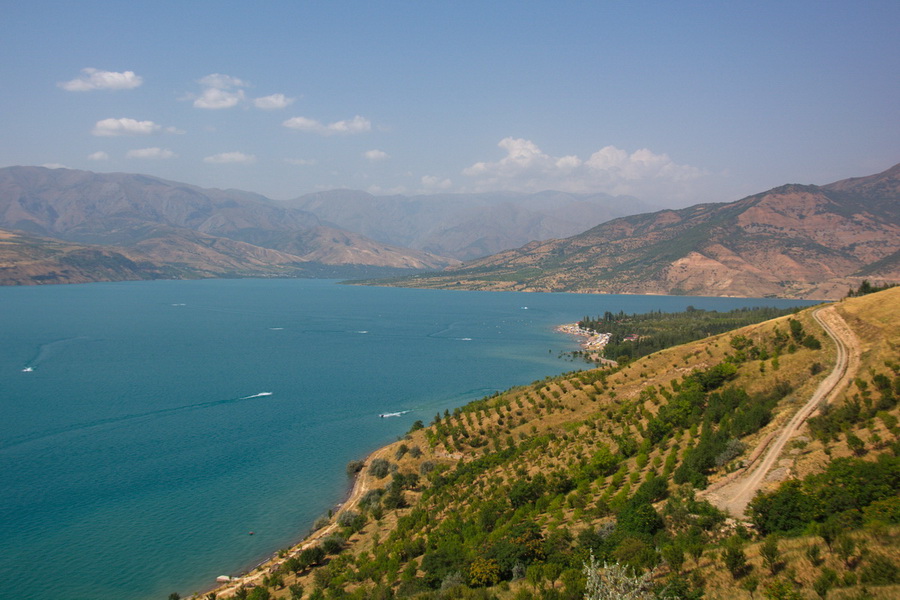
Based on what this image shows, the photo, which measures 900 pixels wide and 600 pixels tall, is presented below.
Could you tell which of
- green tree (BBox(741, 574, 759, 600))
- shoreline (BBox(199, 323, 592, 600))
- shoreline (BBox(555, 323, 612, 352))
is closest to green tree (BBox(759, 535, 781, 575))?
green tree (BBox(741, 574, 759, 600))

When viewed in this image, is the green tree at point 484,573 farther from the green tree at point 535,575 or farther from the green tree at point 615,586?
the green tree at point 615,586

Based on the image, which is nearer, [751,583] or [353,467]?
[751,583]

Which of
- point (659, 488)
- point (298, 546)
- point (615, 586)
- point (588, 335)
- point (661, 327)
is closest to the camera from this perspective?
point (615, 586)

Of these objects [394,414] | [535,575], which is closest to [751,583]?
[535,575]

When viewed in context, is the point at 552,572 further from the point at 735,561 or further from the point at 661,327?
the point at 661,327

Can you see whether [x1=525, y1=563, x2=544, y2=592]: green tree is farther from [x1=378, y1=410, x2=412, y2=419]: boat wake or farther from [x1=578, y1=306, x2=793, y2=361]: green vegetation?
[x1=578, y1=306, x2=793, y2=361]: green vegetation

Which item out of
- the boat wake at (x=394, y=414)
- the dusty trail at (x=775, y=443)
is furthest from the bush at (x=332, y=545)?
the boat wake at (x=394, y=414)
